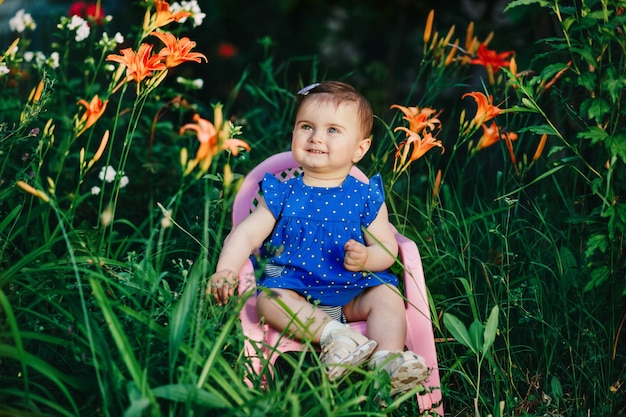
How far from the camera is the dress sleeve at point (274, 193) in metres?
2.79

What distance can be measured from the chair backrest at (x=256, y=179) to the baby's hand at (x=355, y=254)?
45 cm

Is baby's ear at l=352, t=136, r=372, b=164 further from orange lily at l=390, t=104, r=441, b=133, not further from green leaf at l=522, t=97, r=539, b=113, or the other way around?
green leaf at l=522, t=97, r=539, b=113

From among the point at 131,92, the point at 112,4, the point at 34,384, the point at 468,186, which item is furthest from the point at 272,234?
the point at 112,4

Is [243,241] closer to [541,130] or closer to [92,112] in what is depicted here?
[92,112]

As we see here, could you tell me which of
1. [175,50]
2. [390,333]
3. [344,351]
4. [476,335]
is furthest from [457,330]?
[175,50]

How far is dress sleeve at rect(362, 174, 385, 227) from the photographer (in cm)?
282

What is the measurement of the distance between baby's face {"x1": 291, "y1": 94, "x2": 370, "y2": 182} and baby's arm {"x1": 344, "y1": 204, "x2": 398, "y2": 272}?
0.24 meters

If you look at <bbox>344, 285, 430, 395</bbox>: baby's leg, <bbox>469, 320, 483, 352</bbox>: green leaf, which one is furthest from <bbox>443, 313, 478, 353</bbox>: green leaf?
<bbox>344, 285, 430, 395</bbox>: baby's leg

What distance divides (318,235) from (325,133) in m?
0.33

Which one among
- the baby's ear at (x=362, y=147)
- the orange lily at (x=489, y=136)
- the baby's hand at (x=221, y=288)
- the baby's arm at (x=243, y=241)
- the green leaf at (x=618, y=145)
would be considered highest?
the green leaf at (x=618, y=145)

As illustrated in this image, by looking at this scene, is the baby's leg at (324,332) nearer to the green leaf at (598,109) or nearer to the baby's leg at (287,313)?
the baby's leg at (287,313)

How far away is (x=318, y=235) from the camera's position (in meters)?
2.75

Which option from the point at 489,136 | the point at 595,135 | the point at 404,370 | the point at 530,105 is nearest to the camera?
the point at 404,370

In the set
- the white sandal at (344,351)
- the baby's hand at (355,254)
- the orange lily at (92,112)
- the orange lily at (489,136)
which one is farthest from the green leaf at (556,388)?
the orange lily at (92,112)
